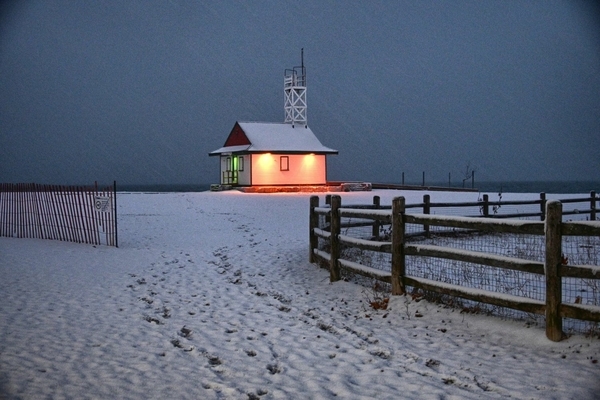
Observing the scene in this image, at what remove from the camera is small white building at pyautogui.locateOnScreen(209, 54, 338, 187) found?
42.6m

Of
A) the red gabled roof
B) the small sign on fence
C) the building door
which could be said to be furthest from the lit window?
the small sign on fence

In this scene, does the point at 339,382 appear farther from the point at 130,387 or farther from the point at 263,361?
the point at 130,387

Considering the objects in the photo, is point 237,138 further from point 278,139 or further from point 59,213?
point 59,213

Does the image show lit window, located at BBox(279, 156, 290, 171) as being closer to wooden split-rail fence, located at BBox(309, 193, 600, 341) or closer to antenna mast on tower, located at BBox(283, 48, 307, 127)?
antenna mast on tower, located at BBox(283, 48, 307, 127)

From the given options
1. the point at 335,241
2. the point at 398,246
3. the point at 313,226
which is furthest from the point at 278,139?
the point at 398,246

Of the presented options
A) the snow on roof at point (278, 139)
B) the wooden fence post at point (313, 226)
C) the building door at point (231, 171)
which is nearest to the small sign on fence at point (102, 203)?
the wooden fence post at point (313, 226)

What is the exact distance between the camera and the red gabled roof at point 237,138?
44.4m

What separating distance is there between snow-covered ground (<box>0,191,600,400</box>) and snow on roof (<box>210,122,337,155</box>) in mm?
32606

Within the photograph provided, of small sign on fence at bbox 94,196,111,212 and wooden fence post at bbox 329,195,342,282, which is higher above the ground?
small sign on fence at bbox 94,196,111,212

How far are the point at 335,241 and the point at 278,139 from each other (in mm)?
35832

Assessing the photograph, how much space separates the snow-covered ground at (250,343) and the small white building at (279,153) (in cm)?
3205

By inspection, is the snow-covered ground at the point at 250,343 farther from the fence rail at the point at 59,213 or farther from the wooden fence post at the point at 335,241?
the fence rail at the point at 59,213

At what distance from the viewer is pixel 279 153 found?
42625mm

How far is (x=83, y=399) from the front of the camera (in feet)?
14.6
